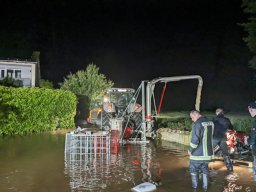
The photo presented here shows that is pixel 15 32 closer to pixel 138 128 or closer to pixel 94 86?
pixel 94 86

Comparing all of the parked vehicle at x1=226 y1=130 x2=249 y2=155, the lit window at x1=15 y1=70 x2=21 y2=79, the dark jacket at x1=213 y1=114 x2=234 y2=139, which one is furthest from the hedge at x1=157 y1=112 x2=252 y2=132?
the lit window at x1=15 y1=70 x2=21 y2=79

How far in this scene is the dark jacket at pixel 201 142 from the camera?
8.04m

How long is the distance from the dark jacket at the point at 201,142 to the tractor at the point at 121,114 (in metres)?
7.07

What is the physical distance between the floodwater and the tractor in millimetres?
1515

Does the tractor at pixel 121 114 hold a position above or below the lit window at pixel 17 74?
below

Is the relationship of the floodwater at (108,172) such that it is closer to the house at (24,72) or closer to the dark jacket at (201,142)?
the dark jacket at (201,142)

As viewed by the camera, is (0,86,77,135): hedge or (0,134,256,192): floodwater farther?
(0,86,77,135): hedge

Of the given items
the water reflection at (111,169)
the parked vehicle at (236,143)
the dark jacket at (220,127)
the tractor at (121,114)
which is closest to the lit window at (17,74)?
the tractor at (121,114)

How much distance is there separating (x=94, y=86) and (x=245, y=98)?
16.2m

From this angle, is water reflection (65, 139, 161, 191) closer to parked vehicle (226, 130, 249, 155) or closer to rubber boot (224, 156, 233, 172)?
rubber boot (224, 156, 233, 172)

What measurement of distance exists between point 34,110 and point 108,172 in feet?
34.5

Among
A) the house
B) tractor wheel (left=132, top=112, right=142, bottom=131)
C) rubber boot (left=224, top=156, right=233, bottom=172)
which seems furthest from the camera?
the house

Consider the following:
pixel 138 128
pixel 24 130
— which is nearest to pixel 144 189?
pixel 138 128

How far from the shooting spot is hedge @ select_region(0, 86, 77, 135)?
58.5ft
